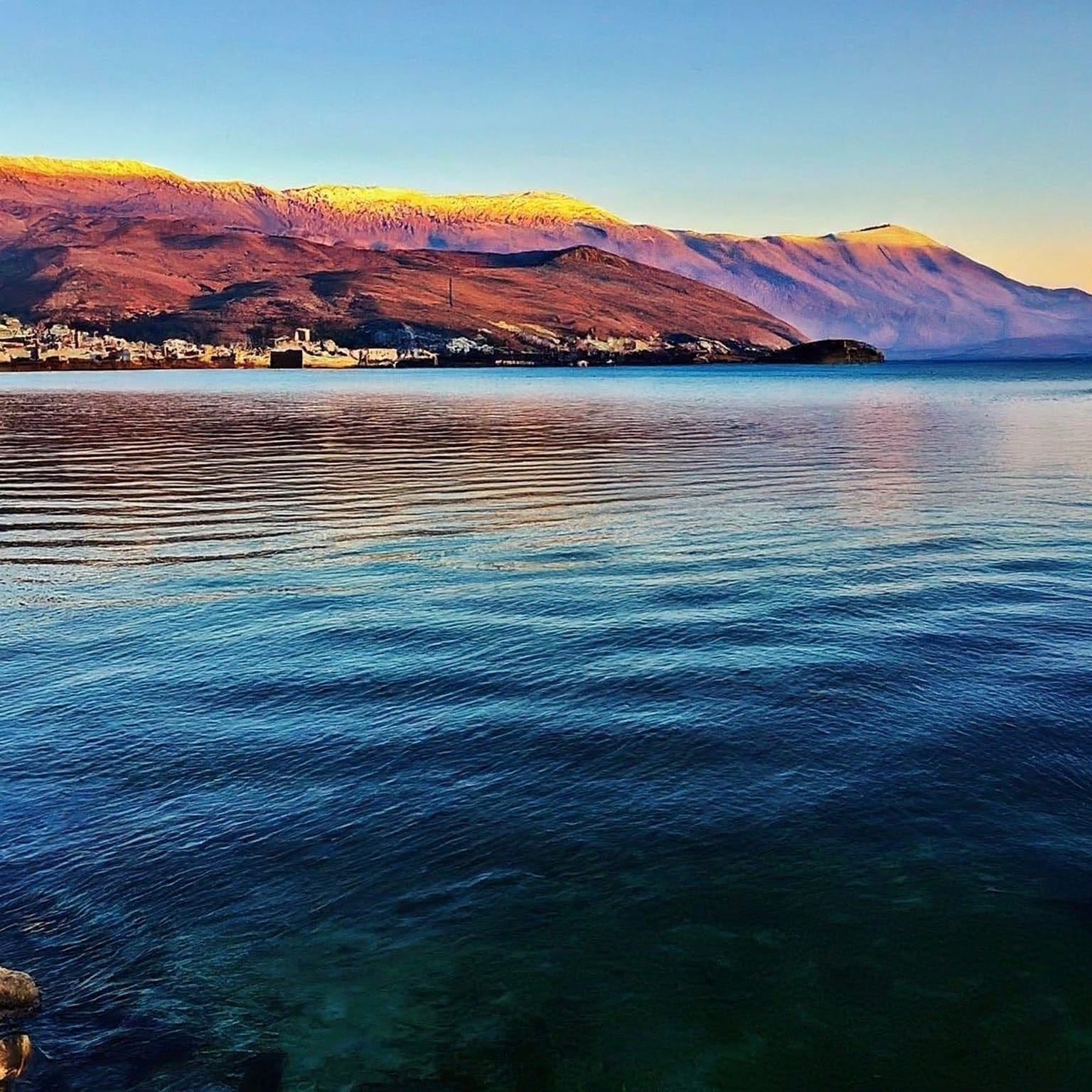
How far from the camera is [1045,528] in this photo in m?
30.5

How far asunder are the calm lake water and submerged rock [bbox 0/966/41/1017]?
1.07 ft

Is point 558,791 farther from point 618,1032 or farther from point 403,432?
point 403,432

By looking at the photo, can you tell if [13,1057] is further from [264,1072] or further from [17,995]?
[264,1072]

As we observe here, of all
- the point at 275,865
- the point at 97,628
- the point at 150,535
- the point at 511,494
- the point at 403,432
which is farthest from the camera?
the point at 403,432

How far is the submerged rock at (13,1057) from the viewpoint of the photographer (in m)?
7.46

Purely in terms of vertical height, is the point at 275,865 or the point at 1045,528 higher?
the point at 1045,528

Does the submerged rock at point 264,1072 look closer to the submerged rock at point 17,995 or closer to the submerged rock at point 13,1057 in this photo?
the submerged rock at point 13,1057

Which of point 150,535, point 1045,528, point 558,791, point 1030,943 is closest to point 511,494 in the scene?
point 150,535

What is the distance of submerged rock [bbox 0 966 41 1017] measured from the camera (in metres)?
8.09

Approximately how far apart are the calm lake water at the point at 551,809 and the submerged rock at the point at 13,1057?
118mm

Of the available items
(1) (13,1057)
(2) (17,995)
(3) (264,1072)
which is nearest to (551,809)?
(3) (264,1072)

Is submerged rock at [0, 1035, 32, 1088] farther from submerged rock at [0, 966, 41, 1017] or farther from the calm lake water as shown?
submerged rock at [0, 966, 41, 1017]

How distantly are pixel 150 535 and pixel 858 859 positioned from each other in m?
24.5

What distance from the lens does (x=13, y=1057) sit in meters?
7.55
